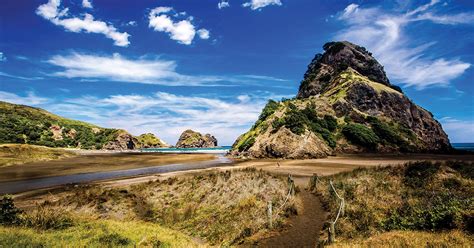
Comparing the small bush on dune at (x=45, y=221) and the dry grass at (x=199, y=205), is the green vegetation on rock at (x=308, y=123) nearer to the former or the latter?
the dry grass at (x=199, y=205)

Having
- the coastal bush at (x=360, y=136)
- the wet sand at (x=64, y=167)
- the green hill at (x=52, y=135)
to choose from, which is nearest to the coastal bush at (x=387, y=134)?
the coastal bush at (x=360, y=136)

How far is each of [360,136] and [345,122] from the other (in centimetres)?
1174

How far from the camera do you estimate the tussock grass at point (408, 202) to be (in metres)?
10.7

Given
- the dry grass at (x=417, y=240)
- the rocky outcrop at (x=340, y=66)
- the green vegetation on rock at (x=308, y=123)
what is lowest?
the dry grass at (x=417, y=240)

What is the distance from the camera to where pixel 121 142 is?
170625 mm

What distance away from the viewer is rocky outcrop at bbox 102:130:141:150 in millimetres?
161125

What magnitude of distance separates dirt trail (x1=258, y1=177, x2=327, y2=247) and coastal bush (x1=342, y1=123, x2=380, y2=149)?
63.5m

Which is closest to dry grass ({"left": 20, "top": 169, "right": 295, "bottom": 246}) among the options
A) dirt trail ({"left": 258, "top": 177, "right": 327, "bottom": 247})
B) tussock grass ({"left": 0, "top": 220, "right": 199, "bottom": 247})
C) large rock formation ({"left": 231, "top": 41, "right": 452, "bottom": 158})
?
dirt trail ({"left": 258, "top": 177, "right": 327, "bottom": 247})

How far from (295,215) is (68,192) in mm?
20980

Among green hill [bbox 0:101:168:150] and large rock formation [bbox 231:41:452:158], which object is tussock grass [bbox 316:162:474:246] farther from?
green hill [bbox 0:101:168:150]

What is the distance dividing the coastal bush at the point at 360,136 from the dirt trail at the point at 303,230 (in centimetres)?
6352

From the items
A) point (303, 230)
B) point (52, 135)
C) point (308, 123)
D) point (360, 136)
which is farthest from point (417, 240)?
point (52, 135)

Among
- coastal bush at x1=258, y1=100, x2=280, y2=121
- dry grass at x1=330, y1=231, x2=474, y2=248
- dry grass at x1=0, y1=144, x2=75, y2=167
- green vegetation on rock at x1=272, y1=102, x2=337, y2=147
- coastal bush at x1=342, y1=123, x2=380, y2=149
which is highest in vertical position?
coastal bush at x1=258, y1=100, x2=280, y2=121

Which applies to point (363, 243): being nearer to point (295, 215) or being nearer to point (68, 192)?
point (295, 215)
